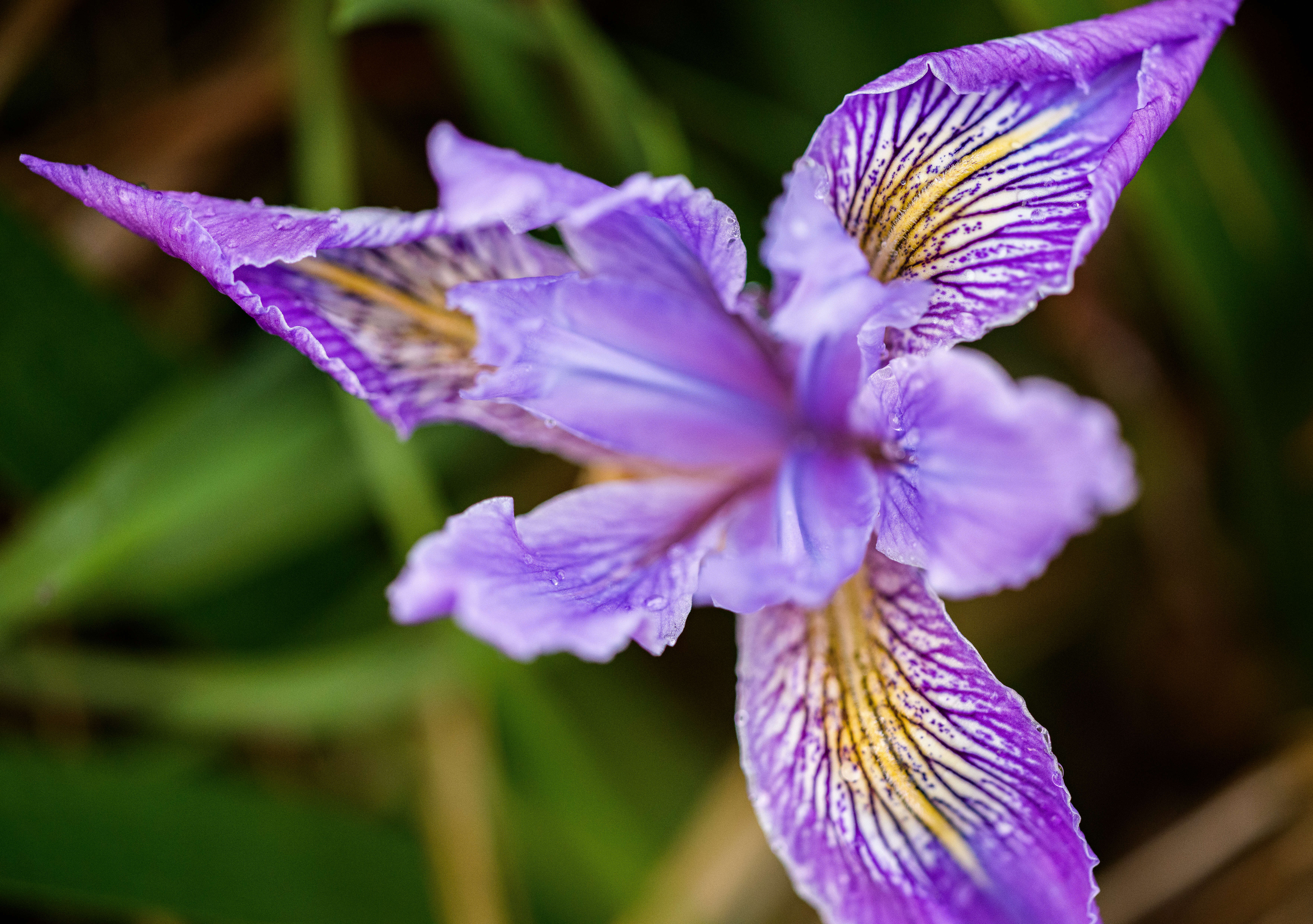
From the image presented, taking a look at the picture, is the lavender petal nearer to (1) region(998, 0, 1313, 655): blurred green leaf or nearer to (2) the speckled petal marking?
(2) the speckled petal marking

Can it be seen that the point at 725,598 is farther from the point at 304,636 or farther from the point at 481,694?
the point at 304,636

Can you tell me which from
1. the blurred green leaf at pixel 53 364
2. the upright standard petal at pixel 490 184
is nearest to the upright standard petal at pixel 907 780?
the upright standard petal at pixel 490 184

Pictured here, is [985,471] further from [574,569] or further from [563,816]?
[563,816]

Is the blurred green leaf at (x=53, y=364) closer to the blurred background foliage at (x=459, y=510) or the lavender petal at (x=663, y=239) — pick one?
the blurred background foliage at (x=459, y=510)

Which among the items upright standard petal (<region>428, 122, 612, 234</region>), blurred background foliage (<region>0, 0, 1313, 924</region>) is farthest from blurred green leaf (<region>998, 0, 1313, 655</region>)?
upright standard petal (<region>428, 122, 612, 234</region>)

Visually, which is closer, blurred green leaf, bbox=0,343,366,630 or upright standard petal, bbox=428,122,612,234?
upright standard petal, bbox=428,122,612,234

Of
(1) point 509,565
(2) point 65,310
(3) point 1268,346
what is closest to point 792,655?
(1) point 509,565
